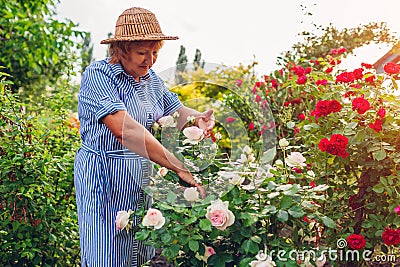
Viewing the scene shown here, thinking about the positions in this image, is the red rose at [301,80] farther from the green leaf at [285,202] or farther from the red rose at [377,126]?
the green leaf at [285,202]

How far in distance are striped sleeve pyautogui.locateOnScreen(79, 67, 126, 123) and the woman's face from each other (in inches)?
3.9

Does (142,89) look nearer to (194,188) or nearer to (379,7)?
(194,188)

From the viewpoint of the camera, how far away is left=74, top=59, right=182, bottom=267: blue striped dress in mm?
1923

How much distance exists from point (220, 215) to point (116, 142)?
56 centimetres

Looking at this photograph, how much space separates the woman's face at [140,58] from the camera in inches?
75.3

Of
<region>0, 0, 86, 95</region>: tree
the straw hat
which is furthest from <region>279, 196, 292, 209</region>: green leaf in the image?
<region>0, 0, 86, 95</region>: tree

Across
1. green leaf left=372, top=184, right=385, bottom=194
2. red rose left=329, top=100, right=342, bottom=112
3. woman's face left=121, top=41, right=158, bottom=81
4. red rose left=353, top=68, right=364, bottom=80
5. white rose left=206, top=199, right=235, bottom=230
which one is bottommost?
white rose left=206, top=199, right=235, bottom=230

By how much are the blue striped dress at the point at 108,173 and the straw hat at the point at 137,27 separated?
120 millimetres

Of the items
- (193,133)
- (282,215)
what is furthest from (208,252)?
(193,133)

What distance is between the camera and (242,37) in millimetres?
4406

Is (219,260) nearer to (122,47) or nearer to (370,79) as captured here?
(122,47)

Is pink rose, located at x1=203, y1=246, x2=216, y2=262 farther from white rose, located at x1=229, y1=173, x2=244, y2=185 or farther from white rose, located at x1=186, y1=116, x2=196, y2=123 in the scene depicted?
white rose, located at x1=186, y1=116, x2=196, y2=123

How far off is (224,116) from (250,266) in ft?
2.06

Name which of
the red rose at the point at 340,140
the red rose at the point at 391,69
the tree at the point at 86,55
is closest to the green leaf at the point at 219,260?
the red rose at the point at 340,140
